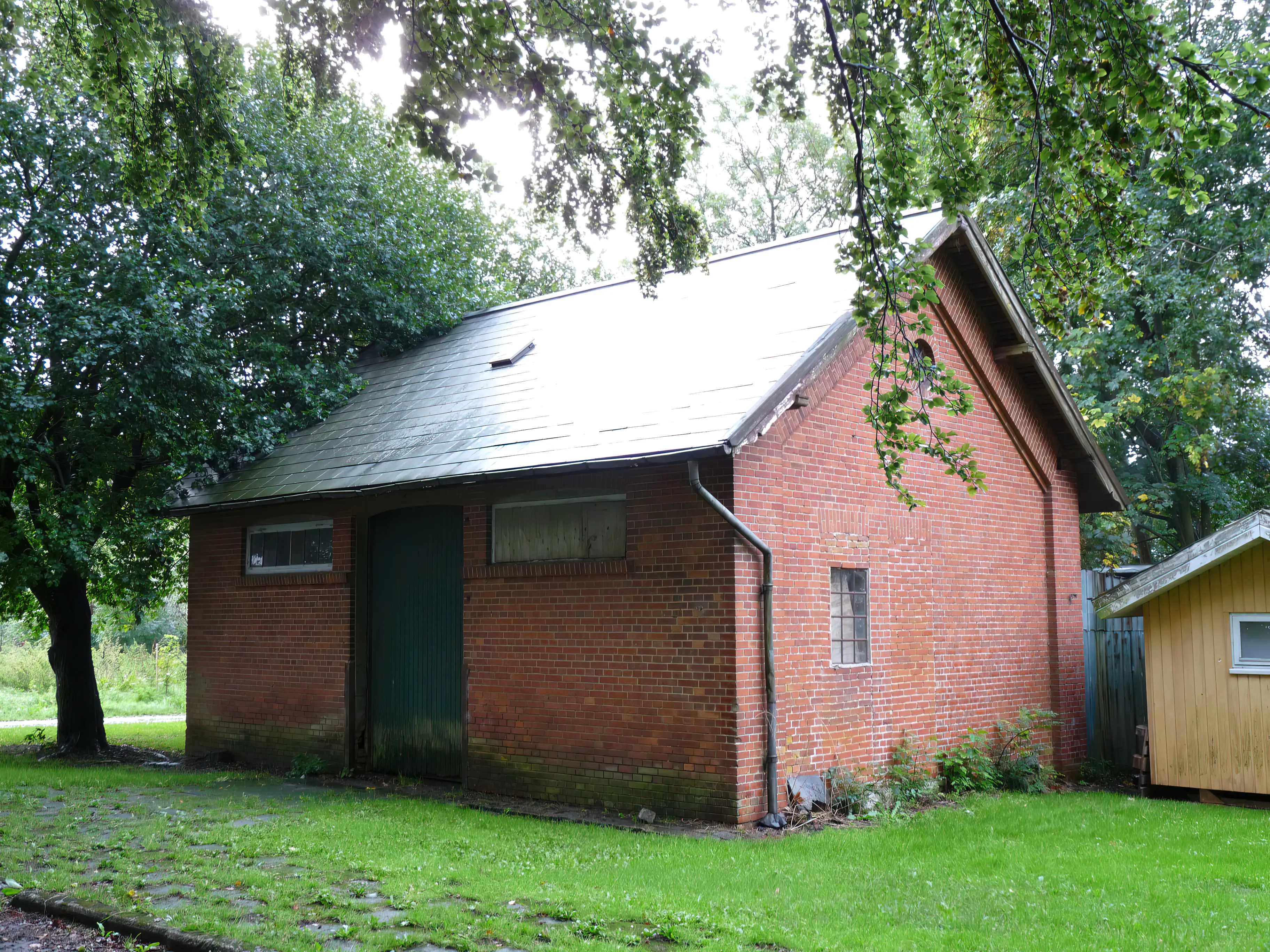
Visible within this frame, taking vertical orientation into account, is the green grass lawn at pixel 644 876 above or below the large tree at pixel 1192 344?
below

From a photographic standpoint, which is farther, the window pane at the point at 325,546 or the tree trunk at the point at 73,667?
the tree trunk at the point at 73,667

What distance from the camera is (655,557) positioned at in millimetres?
10430

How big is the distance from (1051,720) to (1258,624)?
2.88 meters

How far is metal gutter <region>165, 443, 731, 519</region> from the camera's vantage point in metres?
9.50

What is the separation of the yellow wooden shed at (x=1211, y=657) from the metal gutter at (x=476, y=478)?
19.5 feet

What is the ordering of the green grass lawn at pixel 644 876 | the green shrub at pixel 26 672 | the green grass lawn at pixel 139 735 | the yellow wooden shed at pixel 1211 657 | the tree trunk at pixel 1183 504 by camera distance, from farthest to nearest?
the green shrub at pixel 26 672 < the tree trunk at pixel 1183 504 < the green grass lawn at pixel 139 735 < the yellow wooden shed at pixel 1211 657 < the green grass lawn at pixel 644 876

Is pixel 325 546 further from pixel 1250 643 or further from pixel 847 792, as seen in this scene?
pixel 1250 643

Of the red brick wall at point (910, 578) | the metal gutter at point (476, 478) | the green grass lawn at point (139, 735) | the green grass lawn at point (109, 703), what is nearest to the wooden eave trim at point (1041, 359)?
the red brick wall at point (910, 578)

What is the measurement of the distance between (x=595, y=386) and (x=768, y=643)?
3686 mm

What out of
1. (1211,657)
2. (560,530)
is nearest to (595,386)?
(560,530)

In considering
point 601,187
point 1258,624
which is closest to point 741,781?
point 601,187

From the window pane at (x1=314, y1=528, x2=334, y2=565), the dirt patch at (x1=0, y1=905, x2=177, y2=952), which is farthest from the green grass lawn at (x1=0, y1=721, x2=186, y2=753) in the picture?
the dirt patch at (x1=0, y1=905, x2=177, y2=952)

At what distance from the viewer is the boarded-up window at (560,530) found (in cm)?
1091

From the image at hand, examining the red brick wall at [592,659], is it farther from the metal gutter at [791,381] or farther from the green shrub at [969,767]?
the green shrub at [969,767]
